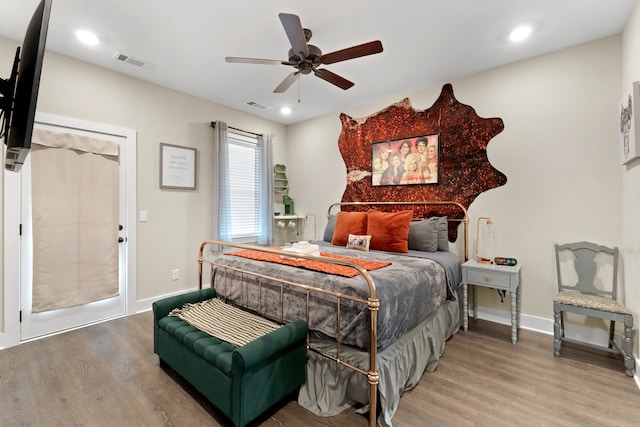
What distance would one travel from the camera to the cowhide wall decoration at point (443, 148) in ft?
10.6

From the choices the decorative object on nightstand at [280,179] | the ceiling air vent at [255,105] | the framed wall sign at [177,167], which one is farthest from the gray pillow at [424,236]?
the framed wall sign at [177,167]

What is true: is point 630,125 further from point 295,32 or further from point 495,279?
point 295,32

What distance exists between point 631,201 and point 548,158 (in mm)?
764

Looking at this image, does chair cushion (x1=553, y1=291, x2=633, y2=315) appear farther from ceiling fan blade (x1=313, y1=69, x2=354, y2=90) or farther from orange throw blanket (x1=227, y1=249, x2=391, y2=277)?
ceiling fan blade (x1=313, y1=69, x2=354, y2=90)

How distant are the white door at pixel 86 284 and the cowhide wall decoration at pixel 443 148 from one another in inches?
119

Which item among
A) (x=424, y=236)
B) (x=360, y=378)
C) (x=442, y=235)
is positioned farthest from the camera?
(x=442, y=235)

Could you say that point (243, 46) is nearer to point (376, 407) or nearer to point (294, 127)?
point (294, 127)

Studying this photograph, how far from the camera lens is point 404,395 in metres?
1.92

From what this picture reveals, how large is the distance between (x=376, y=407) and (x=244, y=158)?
3.80m

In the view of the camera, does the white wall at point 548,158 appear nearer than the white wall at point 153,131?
Yes

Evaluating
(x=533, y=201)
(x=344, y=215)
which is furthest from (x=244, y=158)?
(x=533, y=201)

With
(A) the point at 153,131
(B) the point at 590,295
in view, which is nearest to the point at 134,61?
(A) the point at 153,131

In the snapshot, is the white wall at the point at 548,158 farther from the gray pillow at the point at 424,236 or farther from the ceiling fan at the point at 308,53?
the ceiling fan at the point at 308,53

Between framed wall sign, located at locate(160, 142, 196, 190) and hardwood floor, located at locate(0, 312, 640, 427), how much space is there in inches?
74.5
